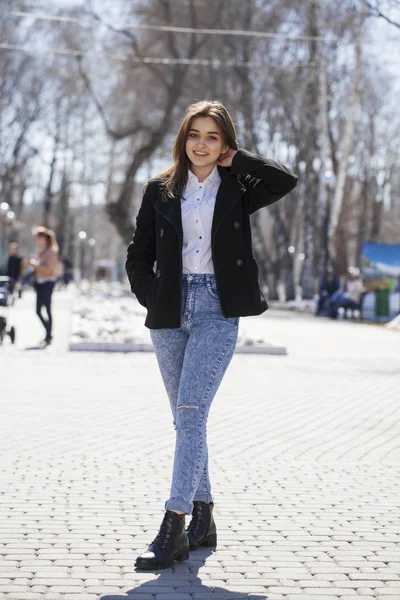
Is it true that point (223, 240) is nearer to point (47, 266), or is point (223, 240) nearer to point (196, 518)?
point (196, 518)

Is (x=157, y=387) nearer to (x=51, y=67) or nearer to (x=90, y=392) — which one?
(x=90, y=392)

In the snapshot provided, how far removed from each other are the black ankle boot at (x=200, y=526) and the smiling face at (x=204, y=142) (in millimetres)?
1487

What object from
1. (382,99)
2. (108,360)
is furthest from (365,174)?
(108,360)

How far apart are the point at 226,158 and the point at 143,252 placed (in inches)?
21.8

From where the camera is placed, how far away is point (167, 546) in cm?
473

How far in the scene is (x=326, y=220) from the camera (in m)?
36.3

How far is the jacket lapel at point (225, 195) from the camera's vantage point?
190 inches

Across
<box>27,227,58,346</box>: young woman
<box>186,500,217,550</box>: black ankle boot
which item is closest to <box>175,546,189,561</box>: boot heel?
<box>186,500,217,550</box>: black ankle boot

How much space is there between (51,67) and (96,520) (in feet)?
152

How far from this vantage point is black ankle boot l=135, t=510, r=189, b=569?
4.67 m

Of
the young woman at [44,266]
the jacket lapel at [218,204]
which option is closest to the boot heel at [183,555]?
the jacket lapel at [218,204]

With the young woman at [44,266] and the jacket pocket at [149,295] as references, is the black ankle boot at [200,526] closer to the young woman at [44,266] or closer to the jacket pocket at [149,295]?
the jacket pocket at [149,295]

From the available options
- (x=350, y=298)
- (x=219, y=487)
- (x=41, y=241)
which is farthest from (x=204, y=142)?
(x=350, y=298)

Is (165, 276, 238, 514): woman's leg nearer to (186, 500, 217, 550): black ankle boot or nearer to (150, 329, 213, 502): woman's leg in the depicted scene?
(150, 329, 213, 502): woman's leg
